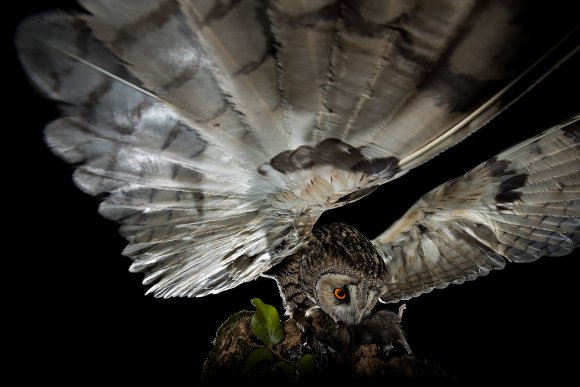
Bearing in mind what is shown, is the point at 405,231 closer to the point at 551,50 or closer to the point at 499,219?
the point at 499,219

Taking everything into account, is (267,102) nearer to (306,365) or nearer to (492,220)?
(306,365)

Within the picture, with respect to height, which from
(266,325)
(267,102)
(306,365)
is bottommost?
(306,365)

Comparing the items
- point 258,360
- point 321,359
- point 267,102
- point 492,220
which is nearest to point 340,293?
point 321,359

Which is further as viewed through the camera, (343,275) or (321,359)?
(343,275)

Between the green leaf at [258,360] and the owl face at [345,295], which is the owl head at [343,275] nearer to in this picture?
the owl face at [345,295]

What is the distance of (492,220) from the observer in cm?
146

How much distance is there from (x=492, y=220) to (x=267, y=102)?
1.11m

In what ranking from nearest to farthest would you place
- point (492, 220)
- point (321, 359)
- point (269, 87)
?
point (269, 87) → point (321, 359) → point (492, 220)

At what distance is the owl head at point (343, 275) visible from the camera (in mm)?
1482

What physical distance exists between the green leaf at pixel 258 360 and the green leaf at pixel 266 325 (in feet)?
0.18

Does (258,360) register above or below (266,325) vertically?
below

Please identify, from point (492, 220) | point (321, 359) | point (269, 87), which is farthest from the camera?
point (492, 220)

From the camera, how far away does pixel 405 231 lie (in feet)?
5.42

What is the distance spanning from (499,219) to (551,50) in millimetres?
1042
